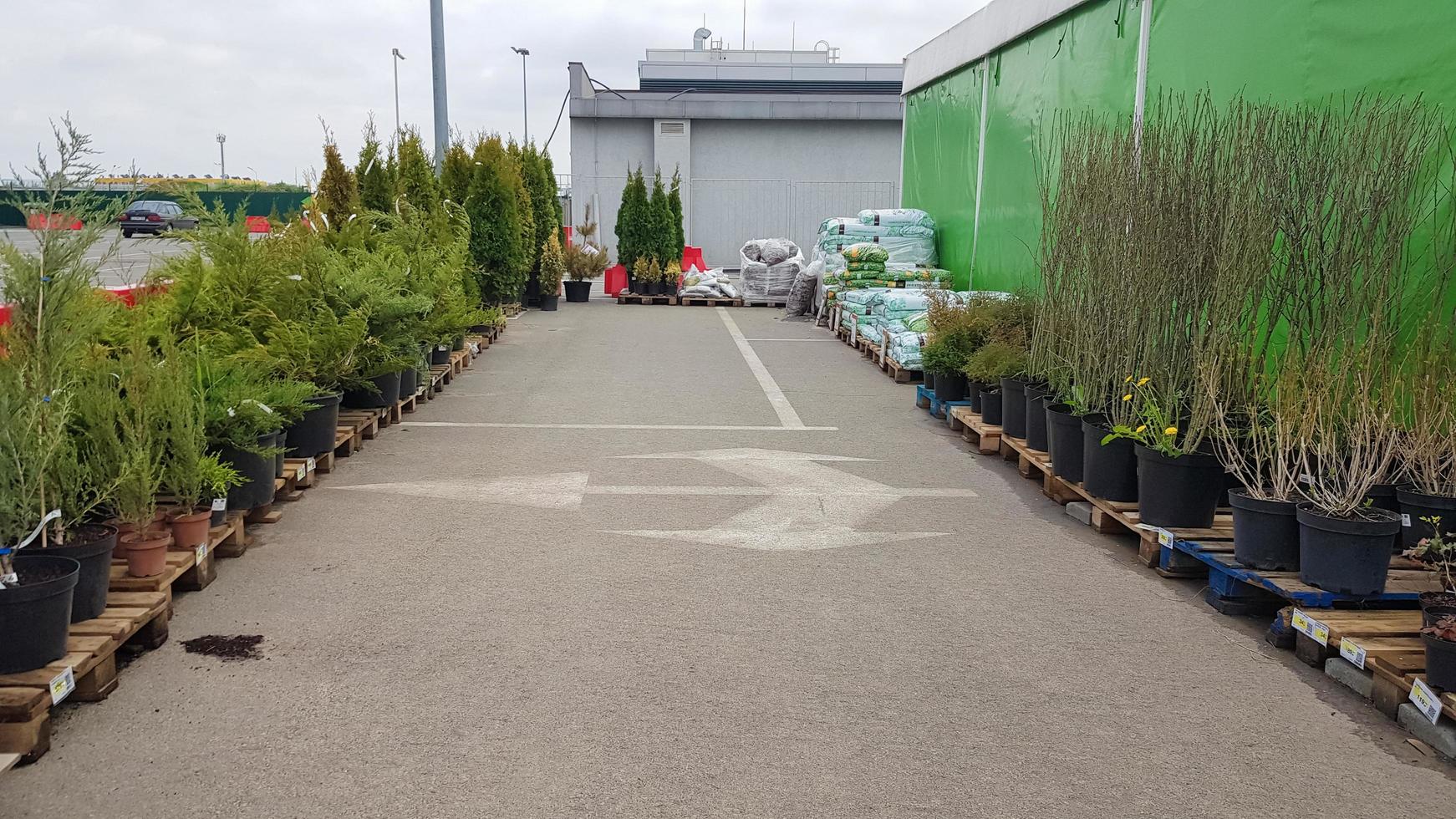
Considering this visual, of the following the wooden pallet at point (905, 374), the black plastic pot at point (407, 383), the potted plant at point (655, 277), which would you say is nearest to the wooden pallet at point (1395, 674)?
the black plastic pot at point (407, 383)

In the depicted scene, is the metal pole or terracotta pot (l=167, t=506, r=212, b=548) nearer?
terracotta pot (l=167, t=506, r=212, b=548)

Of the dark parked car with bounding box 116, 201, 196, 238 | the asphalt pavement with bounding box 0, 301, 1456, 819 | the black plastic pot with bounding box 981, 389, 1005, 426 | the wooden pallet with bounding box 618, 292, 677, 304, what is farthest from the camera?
the dark parked car with bounding box 116, 201, 196, 238

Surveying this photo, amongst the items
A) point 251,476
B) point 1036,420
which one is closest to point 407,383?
point 251,476

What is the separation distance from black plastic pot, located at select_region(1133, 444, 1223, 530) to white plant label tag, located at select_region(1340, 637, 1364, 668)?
4.66 ft

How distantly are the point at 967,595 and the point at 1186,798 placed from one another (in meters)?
1.94

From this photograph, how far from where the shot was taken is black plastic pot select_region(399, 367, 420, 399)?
31.4 ft

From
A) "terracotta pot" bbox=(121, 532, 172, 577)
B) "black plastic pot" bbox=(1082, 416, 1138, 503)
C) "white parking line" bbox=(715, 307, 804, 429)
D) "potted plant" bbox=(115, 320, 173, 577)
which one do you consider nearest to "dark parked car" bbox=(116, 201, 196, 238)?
"white parking line" bbox=(715, 307, 804, 429)

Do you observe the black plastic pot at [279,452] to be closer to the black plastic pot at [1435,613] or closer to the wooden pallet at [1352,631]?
the wooden pallet at [1352,631]

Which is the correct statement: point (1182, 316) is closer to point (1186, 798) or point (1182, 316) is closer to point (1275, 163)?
point (1275, 163)

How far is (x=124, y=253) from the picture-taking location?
2866 centimetres

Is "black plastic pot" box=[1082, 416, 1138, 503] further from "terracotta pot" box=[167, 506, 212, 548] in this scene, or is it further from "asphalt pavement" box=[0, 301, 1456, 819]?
"terracotta pot" box=[167, 506, 212, 548]

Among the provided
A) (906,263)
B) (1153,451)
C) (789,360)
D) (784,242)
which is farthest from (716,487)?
(784,242)

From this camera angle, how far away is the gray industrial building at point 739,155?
29.9 m

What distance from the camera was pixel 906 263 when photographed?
653 inches
